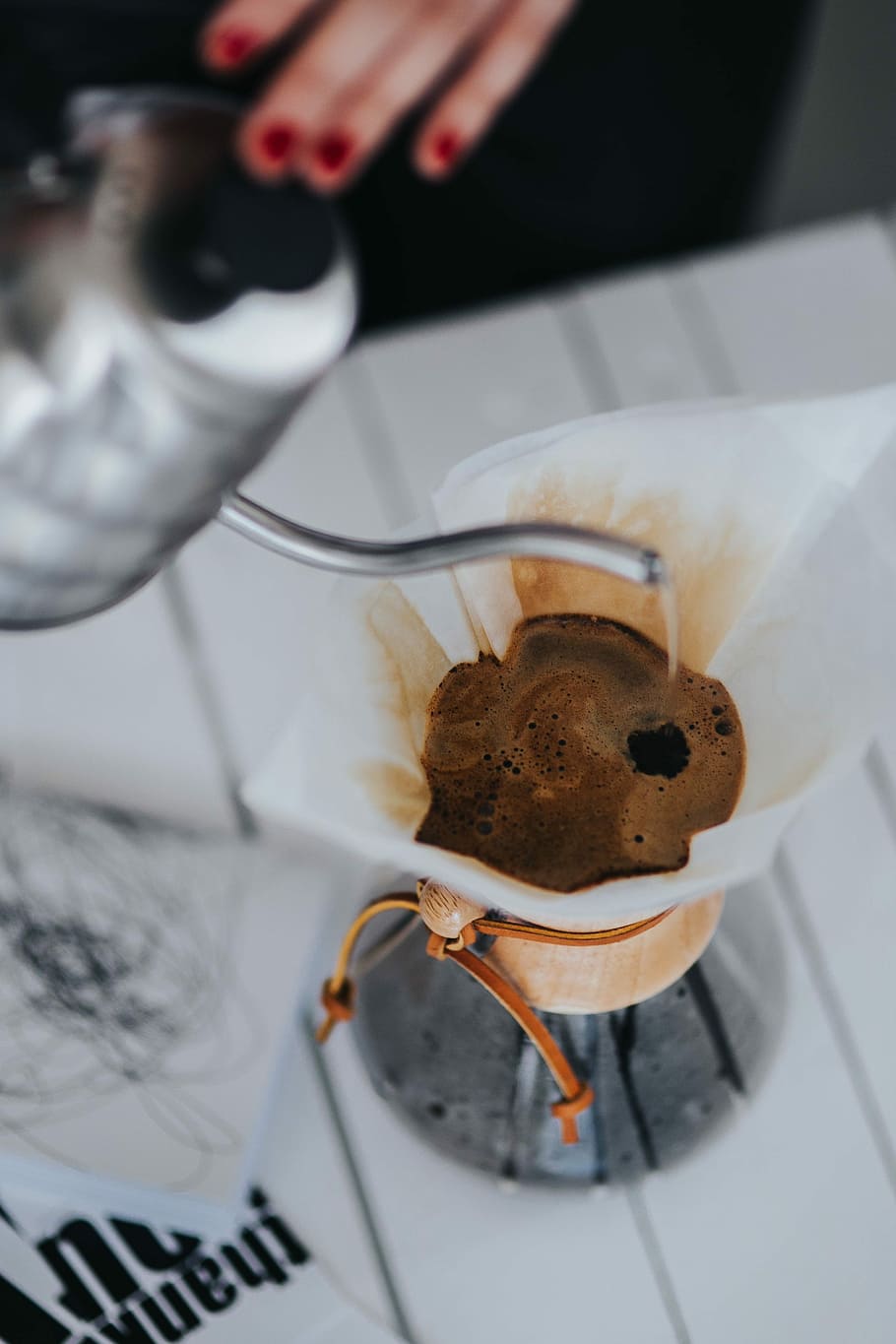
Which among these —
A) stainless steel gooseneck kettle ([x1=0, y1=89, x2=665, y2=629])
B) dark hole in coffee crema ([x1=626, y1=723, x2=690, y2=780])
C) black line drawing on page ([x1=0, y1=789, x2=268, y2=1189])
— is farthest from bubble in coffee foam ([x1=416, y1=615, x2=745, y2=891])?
black line drawing on page ([x1=0, y1=789, x2=268, y2=1189])

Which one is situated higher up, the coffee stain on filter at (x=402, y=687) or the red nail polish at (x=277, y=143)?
the red nail polish at (x=277, y=143)

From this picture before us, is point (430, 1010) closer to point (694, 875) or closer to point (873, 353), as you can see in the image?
point (694, 875)

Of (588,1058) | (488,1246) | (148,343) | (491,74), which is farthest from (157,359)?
(491,74)

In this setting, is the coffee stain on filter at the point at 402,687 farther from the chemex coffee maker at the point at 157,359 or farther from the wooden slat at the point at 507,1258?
the wooden slat at the point at 507,1258

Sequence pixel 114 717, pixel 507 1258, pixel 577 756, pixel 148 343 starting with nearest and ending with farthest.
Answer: pixel 148 343
pixel 577 756
pixel 507 1258
pixel 114 717

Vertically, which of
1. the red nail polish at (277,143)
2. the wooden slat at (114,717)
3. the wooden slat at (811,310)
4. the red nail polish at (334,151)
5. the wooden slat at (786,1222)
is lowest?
the wooden slat at (786,1222)

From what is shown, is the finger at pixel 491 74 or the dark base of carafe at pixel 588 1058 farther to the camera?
the finger at pixel 491 74

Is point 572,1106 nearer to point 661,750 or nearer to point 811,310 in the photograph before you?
point 661,750

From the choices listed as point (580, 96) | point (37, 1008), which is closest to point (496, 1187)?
point (37, 1008)

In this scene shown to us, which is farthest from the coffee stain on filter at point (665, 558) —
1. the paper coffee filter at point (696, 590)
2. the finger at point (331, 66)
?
the finger at point (331, 66)
